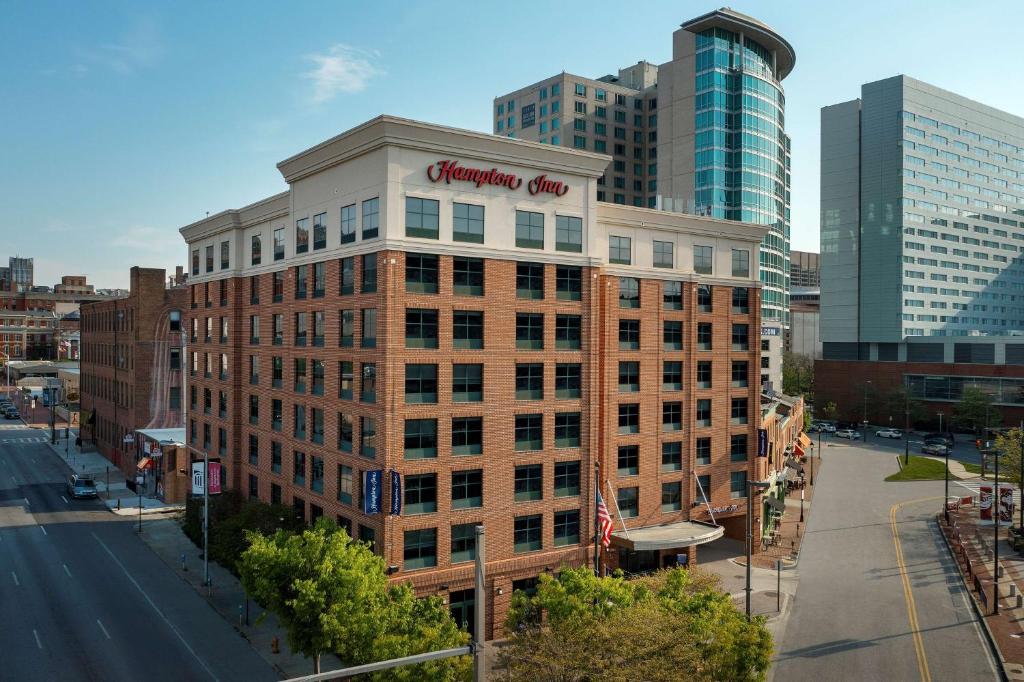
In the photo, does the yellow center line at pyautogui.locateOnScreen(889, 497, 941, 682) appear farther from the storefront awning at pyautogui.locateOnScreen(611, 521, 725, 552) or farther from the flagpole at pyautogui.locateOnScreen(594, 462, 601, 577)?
the flagpole at pyautogui.locateOnScreen(594, 462, 601, 577)

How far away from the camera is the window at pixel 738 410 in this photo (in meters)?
56.6

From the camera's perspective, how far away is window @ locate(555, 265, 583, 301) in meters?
44.2

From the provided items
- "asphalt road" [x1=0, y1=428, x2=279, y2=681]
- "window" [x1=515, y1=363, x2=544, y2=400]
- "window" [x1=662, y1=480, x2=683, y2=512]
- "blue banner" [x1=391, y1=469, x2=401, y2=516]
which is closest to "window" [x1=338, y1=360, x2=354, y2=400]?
"blue banner" [x1=391, y1=469, x2=401, y2=516]

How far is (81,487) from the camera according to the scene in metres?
73.9

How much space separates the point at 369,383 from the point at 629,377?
18.6 m

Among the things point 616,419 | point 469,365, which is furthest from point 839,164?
point 469,365

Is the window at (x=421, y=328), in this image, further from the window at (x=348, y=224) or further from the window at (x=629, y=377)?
the window at (x=629, y=377)

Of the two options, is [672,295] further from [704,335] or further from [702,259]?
[704,335]

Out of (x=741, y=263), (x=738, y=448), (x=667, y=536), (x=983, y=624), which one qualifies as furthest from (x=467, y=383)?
(x=983, y=624)

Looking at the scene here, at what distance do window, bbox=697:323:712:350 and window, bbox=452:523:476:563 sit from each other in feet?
76.4

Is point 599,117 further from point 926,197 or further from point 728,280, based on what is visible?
point 728,280

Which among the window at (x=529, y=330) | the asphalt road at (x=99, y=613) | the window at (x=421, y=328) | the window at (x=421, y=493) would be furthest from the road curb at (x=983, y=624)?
the asphalt road at (x=99, y=613)

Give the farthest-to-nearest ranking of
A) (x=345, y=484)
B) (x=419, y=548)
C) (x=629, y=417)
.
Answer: (x=629, y=417) → (x=345, y=484) → (x=419, y=548)

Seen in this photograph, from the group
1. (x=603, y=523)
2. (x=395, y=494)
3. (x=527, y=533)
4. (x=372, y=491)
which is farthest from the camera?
(x=527, y=533)
